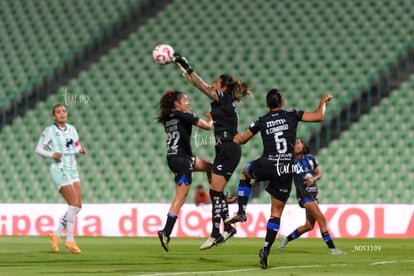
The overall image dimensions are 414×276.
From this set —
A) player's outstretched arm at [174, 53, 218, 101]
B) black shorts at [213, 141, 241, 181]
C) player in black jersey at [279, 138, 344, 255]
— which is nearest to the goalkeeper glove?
player's outstretched arm at [174, 53, 218, 101]

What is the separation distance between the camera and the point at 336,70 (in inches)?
973

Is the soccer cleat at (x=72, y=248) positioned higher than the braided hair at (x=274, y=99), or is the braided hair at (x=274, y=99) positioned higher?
the braided hair at (x=274, y=99)

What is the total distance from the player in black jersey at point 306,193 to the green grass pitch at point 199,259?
0.27 metres

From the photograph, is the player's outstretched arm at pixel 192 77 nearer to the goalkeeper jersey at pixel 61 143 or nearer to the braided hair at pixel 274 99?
the braided hair at pixel 274 99

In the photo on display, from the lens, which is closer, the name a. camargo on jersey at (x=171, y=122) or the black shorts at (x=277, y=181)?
the black shorts at (x=277, y=181)

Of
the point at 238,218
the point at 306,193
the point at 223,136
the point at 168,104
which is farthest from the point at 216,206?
the point at 306,193

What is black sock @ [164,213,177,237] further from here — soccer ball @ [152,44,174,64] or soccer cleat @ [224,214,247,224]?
soccer ball @ [152,44,174,64]

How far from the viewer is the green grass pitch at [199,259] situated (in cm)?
1060

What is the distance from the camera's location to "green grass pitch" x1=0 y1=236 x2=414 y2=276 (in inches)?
417

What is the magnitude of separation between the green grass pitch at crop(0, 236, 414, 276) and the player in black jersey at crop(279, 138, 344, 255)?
10.8 inches

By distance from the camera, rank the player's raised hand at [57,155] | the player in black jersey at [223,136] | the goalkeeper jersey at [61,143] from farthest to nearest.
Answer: the goalkeeper jersey at [61,143]
the player's raised hand at [57,155]
the player in black jersey at [223,136]

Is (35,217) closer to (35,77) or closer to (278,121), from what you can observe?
(35,77)

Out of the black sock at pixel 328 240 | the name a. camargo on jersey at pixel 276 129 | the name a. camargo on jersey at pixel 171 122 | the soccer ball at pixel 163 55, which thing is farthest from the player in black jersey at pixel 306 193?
the name a. camargo on jersey at pixel 276 129

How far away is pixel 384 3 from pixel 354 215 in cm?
825
